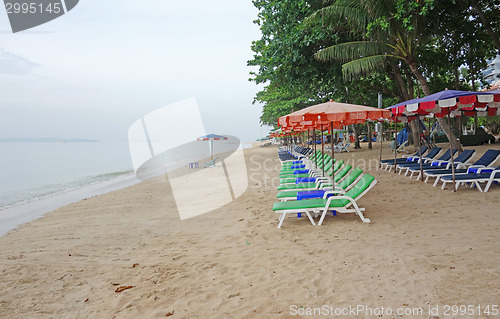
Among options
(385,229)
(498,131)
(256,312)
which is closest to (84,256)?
(256,312)

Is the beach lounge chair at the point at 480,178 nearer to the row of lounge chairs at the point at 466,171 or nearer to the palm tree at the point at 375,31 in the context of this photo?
the row of lounge chairs at the point at 466,171

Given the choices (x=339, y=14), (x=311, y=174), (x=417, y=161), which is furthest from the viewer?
(x=417, y=161)

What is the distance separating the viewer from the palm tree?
10844 millimetres

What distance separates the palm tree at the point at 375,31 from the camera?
10.8 meters

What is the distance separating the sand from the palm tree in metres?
6.05

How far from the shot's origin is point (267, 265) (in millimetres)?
4148

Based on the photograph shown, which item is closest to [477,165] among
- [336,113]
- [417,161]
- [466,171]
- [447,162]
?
[466,171]

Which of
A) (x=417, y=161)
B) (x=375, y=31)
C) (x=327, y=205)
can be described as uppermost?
(x=375, y=31)

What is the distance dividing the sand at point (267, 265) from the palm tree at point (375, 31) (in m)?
6.05

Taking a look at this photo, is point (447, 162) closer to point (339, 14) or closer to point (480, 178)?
point (480, 178)

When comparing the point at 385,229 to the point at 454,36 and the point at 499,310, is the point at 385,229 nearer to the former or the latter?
the point at 499,310

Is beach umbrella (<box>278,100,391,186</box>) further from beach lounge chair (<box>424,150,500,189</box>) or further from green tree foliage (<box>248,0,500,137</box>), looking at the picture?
green tree foliage (<box>248,0,500,137</box>)

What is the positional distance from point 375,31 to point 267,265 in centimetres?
1098

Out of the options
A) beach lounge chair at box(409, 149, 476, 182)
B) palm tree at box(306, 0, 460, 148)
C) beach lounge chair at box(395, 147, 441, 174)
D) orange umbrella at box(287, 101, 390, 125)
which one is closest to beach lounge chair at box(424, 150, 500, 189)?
beach lounge chair at box(409, 149, 476, 182)
